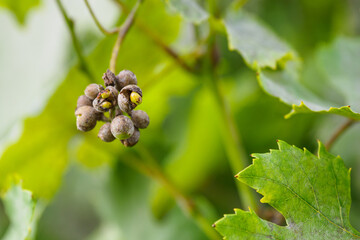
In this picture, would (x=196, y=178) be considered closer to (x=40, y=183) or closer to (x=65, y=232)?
(x=40, y=183)

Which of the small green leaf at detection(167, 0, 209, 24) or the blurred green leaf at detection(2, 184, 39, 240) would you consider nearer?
the blurred green leaf at detection(2, 184, 39, 240)

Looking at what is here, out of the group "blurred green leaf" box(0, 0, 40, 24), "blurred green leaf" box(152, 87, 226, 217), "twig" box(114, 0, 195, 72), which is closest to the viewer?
A: "twig" box(114, 0, 195, 72)

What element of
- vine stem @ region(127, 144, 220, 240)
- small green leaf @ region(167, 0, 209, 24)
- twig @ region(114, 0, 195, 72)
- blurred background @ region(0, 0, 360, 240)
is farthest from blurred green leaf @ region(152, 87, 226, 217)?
small green leaf @ region(167, 0, 209, 24)

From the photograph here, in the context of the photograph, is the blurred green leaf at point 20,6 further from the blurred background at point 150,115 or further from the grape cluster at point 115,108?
the grape cluster at point 115,108

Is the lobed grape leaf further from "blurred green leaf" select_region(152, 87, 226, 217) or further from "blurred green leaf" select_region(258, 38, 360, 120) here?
"blurred green leaf" select_region(152, 87, 226, 217)

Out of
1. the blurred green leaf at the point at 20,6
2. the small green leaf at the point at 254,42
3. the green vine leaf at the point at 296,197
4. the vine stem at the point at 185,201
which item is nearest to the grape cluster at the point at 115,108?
the green vine leaf at the point at 296,197

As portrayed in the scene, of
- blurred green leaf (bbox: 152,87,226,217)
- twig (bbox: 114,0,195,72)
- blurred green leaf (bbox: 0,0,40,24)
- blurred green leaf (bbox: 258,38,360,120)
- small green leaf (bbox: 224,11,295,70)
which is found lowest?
blurred green leaf (bbox: 152,87,226,217)

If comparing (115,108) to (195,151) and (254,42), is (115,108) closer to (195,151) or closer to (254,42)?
(254,42)
